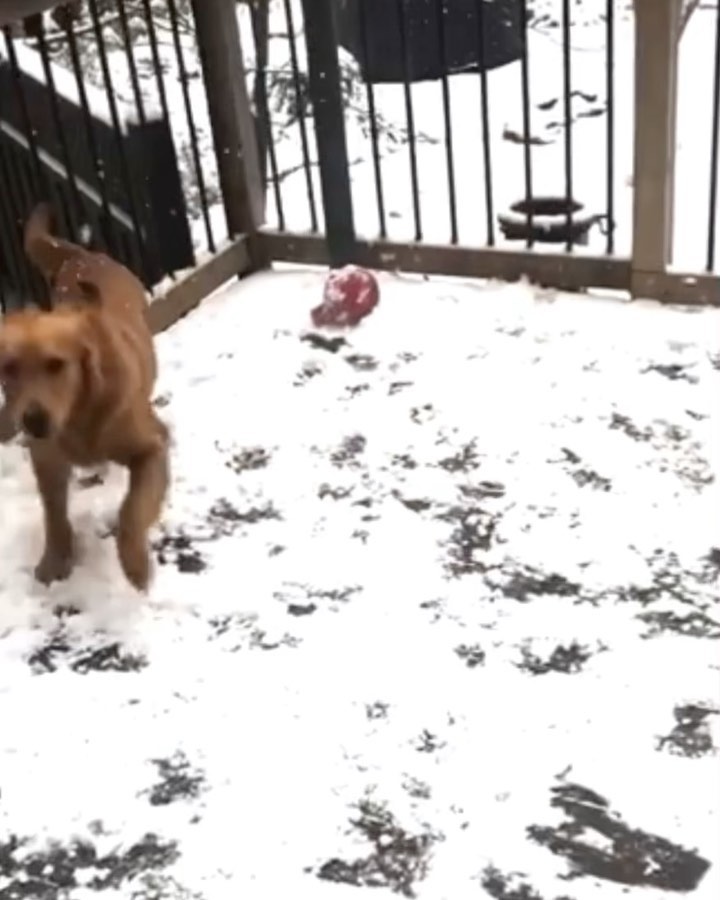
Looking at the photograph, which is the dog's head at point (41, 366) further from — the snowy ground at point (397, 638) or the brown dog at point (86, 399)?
the snowy ground at point (397, 638)

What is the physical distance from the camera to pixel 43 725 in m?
2.34

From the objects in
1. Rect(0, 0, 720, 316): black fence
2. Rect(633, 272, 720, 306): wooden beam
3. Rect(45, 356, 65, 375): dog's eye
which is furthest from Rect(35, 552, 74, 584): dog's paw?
Rect(633, 272, 720, 306): wooden beam

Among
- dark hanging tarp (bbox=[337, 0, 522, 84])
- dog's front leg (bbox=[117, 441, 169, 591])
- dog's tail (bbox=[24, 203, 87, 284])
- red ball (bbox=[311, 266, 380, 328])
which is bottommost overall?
red ball (bbox=[311, 266, 380, 328])

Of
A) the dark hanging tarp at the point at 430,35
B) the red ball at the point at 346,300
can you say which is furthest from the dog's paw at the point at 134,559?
the dark hanging tarp at the point at 430,35

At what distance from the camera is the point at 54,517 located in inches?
104

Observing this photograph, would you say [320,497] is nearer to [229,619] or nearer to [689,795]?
[229,619]

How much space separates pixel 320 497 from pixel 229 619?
16.4 inches

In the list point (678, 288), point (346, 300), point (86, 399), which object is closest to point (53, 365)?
point (86, 399)

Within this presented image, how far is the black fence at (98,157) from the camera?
11.5 ft

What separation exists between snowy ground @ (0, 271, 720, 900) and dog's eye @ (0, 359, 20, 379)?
1.65 ft

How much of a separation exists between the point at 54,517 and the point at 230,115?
5.19ft

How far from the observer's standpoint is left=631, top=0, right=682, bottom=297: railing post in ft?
10.5

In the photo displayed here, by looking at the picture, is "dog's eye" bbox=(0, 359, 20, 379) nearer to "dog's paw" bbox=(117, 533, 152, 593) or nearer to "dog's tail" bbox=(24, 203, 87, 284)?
"dog's paw" bbox=(117, 533, 152, 593)

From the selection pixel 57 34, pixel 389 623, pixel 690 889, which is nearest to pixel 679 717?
pixel 690 889
